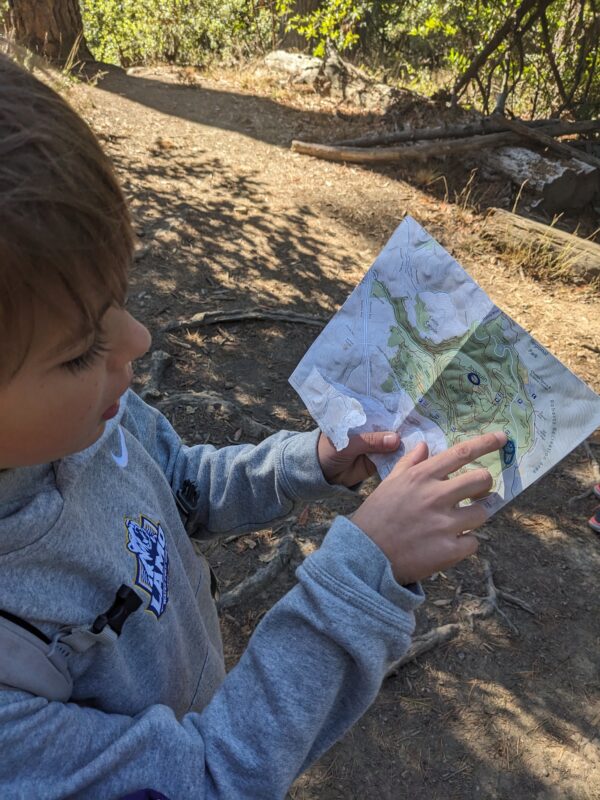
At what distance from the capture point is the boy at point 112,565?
821 mm

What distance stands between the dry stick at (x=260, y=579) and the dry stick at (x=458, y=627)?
2.18ft

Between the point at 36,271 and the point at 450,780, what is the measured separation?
7.93 ft

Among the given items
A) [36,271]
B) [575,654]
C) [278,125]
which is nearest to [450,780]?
[575,654]

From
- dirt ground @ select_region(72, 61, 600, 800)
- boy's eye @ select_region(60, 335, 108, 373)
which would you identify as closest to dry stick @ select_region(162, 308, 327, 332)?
dirt ground @ select_region(72, 61, 600, 800)

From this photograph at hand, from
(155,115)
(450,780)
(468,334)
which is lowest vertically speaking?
(450,780)

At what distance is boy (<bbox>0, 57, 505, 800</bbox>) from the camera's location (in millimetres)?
821

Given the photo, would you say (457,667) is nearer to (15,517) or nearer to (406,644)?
(406,644)

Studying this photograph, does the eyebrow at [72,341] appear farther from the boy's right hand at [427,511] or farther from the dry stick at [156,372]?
the dry stick at [156,372]

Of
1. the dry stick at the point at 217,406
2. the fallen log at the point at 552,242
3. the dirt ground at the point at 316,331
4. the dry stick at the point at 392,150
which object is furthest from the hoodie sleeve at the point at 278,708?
the dry stick at the point at 392,150

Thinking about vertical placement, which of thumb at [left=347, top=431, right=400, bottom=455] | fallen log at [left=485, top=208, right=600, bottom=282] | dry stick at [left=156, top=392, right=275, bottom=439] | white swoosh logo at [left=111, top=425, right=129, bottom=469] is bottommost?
dry stick at [left=156, top=392, right=275, bottom=439]

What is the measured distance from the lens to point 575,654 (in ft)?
9.36

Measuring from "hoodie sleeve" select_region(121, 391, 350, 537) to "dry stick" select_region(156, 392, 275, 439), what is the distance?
1970 mm

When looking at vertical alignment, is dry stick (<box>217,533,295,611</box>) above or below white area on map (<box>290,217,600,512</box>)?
below

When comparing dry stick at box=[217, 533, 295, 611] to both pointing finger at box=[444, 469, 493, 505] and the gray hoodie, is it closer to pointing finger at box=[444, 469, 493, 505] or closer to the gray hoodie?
the gray hoodie
